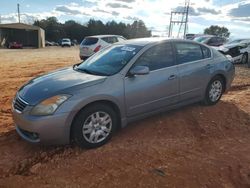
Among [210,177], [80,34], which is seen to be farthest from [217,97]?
[80,34]

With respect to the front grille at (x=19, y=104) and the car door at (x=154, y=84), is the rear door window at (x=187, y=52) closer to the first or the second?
the car door at (x=154, y=84)

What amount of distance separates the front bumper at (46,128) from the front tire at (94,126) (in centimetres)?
17

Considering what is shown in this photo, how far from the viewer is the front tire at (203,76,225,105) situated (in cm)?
636

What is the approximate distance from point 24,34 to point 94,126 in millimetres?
52283

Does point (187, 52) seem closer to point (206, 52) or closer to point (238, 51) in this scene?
point (206, 52)

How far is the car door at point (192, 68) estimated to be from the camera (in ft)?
18.7

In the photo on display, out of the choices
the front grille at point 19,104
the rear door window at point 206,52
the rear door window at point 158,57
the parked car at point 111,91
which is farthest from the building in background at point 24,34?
the front grille at point 19,104

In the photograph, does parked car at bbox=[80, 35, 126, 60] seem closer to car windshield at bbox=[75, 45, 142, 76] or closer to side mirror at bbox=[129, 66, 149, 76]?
car windshield at bbox=[75, 45, 142, 76]

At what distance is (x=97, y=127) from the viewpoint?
4559mm

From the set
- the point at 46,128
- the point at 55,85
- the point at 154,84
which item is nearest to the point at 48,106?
the point at 46,128

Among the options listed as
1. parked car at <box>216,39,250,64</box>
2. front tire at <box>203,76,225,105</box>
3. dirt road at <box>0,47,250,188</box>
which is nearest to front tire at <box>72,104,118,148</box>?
dirt road at <box>0,47,250,188</box>

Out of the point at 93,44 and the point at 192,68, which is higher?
the point at 93,44

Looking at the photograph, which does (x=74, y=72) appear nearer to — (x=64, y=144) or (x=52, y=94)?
(x=52, y=94)

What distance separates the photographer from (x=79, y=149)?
4531mm
